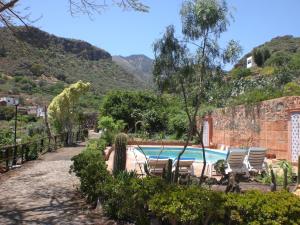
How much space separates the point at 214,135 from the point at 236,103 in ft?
11.7

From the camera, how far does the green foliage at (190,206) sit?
517 centimetres

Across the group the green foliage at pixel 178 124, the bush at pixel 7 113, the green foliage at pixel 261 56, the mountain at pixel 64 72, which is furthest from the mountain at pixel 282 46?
the green foliage at pixel 178 124

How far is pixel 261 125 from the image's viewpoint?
57.4 ft

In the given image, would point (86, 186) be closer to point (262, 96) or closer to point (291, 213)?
point (291, 213)

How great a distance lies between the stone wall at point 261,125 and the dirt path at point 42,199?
7915mm

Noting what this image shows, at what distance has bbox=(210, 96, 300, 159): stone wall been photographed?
15.8 metres

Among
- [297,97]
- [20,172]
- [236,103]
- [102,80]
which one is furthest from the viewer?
[102,80]

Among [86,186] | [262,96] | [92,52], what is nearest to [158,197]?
[86,186]

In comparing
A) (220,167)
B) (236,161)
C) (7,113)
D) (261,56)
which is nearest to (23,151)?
(220,167)

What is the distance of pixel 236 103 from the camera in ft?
66.3

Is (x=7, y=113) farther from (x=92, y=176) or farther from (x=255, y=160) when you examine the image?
(x=92, y=176)

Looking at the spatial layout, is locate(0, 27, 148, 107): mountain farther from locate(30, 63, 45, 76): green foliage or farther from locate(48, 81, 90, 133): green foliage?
locate(48, 81, 90, 133): green foliage

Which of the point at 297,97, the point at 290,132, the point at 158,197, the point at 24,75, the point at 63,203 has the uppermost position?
the point at 24,75

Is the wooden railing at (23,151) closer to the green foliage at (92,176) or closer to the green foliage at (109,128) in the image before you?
the green foliage at (109,128)
